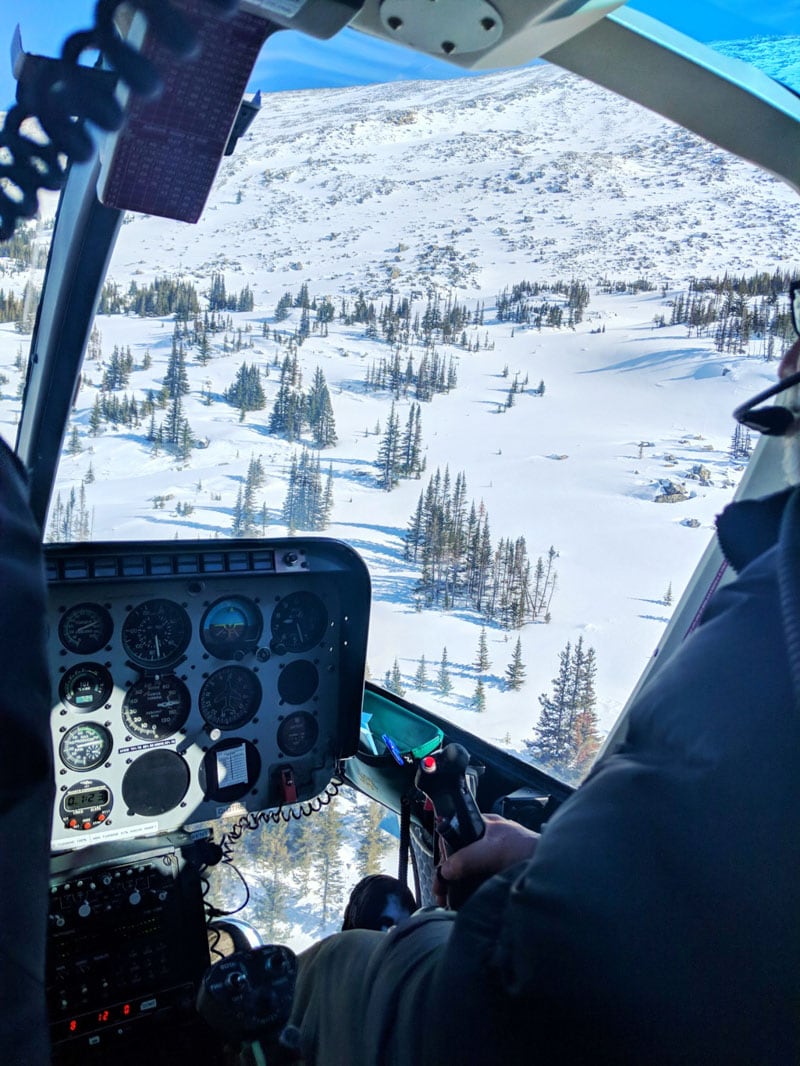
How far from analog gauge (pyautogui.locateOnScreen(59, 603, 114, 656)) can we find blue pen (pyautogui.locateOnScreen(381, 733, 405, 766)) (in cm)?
90

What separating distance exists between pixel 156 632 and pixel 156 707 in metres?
0.23

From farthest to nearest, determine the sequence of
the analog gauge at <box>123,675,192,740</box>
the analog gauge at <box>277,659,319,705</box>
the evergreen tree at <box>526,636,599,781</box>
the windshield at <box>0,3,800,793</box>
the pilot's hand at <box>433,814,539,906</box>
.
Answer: the analog gauge at <box>277,659,319,705</box> → the analog gauge at <box>123,675,192,740</box> → the evergreen tree at <box>526,636,599,781</box> → the windshield at <box>0,3,800,793</box> → the pilot's hand at <box>433,814,539,906</box>

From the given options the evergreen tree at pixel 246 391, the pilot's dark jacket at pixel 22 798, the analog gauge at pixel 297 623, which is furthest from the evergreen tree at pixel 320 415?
the pilot's dark jacket at pixel 22 798

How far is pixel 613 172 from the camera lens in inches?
80.8

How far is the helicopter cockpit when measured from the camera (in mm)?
1998

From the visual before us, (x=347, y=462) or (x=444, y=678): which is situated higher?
(x=347, y=462)

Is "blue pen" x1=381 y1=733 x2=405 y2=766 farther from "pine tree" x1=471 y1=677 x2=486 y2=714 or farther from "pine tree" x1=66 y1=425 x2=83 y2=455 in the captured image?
"pine tree" x1=66 y1=425 x2=83 y2=455

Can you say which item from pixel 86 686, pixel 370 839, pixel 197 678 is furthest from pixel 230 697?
pixel 370 839

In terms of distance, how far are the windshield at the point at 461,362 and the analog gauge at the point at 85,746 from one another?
1.84ft

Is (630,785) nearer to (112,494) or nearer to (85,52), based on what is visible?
(85,52)

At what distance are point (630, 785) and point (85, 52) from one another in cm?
72

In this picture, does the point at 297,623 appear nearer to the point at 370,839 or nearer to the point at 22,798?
the point at 370,839

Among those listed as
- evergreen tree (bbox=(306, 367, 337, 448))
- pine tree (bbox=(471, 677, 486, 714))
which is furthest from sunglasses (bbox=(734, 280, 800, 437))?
evergreen tree (bbox=(306, 367, 337, 448))

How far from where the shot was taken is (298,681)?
262 cm
